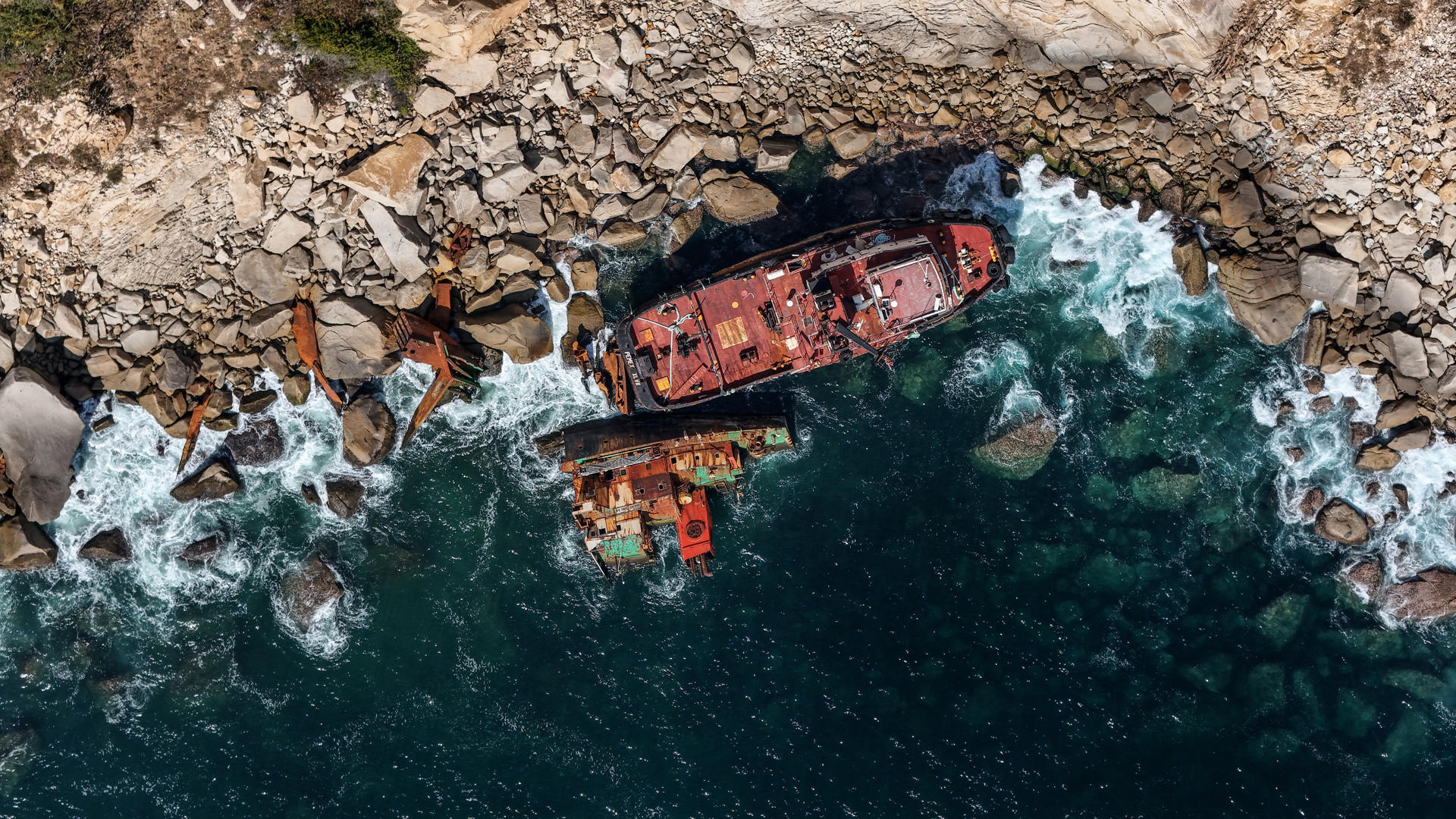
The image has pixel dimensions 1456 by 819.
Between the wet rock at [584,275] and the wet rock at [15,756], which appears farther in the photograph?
the wet rock at [15,756]

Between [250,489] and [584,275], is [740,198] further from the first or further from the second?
[250,489]

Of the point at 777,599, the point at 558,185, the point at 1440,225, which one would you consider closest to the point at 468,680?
the point at 777,599

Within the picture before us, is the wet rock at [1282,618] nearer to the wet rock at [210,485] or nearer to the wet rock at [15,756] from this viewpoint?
the wet rock at [210,485]

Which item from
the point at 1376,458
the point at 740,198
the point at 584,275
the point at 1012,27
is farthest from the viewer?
the point at 584,275

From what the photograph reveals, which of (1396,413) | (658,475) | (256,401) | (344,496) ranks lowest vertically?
(1396,413)

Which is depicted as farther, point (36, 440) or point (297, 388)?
point (297, 388)

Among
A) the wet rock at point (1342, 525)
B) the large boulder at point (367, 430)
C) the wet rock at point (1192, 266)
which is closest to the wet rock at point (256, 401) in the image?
the large boulder at point (367, 430)

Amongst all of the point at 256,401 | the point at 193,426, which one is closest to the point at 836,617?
the point at 256,401
